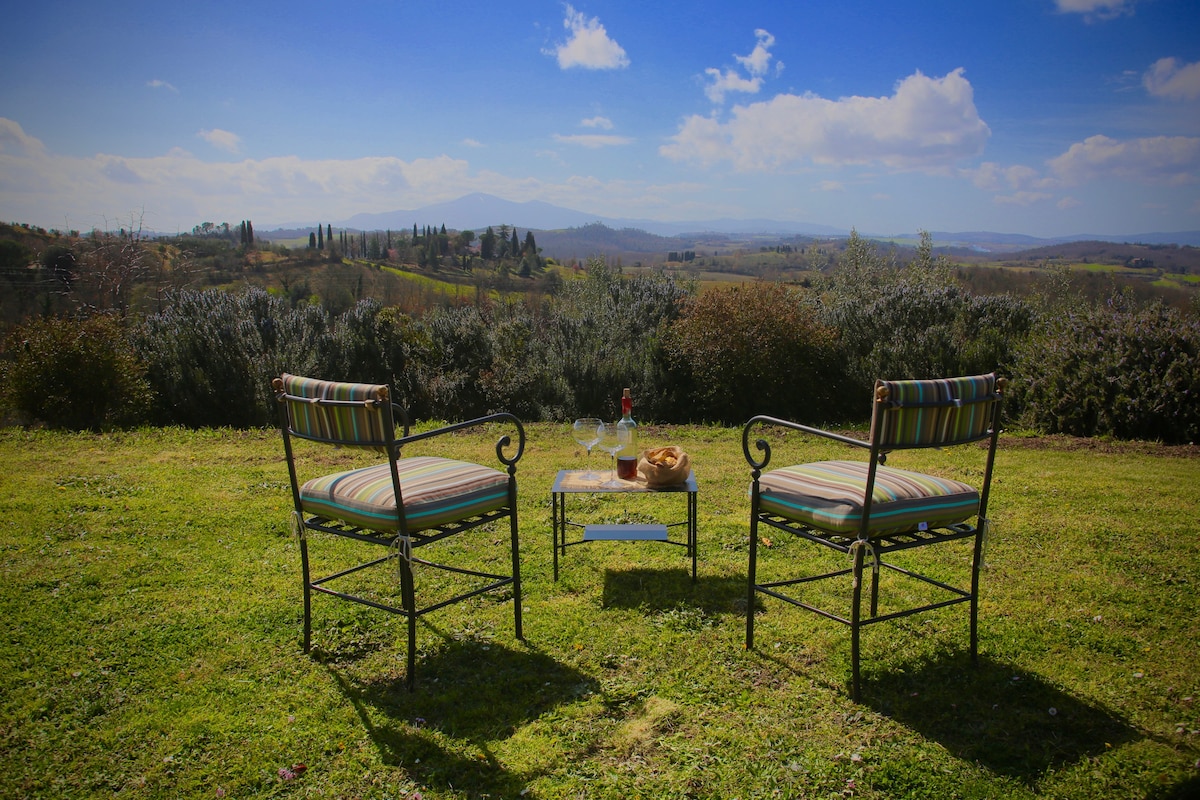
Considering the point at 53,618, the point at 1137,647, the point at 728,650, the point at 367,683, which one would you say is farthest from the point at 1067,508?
the point at 53,618

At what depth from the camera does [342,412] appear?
8.86 feet

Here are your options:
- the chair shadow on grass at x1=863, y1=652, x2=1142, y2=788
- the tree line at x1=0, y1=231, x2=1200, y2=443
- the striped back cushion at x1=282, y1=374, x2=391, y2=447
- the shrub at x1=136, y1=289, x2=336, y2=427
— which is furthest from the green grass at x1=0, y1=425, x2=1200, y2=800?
the shrub at x1=136, y1=289, x2=336, y2=427

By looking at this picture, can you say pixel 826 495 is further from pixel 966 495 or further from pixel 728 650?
pixel 728 650

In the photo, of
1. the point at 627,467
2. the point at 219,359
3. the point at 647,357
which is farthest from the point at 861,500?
the point at 219,359

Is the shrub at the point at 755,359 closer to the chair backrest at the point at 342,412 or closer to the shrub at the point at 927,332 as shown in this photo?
the shrub at the point at 927,332

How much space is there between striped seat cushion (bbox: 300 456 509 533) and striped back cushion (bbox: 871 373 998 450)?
159 cm

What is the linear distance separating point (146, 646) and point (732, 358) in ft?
25.5

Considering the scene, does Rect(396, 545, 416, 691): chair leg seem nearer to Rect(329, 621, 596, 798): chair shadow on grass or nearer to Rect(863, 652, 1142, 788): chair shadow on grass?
Rect(329, 621, 596, 798): chair shadow on grass

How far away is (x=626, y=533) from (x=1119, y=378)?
6.74 metres

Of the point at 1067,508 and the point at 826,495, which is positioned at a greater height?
the point at 826,495

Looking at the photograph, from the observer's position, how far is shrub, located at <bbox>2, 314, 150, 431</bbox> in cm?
828

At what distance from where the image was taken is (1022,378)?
28.2 ft

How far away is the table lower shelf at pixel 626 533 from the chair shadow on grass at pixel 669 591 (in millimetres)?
219

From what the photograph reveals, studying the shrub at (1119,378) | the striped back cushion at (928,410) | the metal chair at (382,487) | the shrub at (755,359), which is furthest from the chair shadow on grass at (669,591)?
the shrub at (1119,378)
